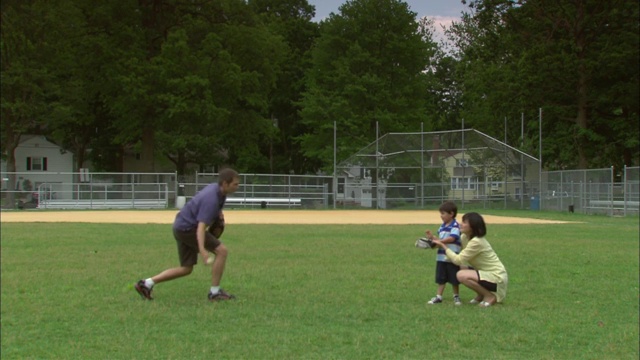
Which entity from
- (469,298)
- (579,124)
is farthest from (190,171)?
(469,298)

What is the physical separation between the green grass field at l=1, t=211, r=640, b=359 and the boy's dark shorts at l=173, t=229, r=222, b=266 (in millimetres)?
505

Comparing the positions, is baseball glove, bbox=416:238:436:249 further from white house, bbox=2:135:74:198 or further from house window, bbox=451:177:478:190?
white house, bbox=2:135:74:198

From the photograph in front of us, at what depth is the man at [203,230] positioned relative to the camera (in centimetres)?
738

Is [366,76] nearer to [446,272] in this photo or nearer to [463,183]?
[463,183]

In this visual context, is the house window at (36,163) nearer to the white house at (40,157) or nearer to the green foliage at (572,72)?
the white house at (40,157)

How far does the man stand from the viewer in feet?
24.2

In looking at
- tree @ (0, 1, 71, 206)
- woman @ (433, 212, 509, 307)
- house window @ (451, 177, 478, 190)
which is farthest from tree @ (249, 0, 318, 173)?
woman @ (433, 212, 509, 307)

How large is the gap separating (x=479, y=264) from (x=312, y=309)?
6.61 ft

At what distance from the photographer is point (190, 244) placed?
7703mm

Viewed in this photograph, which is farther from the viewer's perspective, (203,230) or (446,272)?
(446,272)

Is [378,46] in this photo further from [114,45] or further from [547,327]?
[547,327]

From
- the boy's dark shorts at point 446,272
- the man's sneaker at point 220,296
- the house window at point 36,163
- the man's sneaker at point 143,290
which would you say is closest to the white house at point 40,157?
the house window at point 36,163

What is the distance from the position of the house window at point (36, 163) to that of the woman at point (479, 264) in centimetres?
5753

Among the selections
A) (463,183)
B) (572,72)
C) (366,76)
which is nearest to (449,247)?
(463,183)
